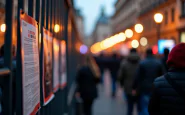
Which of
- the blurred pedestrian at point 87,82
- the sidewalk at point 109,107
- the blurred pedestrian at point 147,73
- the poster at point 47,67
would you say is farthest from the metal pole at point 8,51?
the sidewalk at point 109,107

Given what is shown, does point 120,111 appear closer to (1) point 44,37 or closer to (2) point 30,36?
(1) point 44,37

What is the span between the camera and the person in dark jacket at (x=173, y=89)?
3.79 metres

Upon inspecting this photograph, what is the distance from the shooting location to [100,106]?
1459 cm

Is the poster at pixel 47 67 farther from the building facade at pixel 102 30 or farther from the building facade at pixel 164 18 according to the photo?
the building facade at pixel 102 30

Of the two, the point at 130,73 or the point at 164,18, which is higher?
the point at 164,18

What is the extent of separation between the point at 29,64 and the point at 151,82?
5.92m

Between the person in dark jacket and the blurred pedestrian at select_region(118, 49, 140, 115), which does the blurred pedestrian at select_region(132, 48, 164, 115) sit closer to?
the blurred pedestrian at select_region(118, 49, 140, 115)

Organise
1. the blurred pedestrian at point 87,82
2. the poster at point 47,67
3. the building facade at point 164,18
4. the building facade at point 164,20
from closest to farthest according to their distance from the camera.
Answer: the poster at point 47,67
the blurred pedestrian at point 87,82
the building facade at point 164,18
the building facade at point 164,20

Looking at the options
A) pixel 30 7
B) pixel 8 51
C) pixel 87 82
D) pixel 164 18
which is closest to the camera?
pixel 8 51

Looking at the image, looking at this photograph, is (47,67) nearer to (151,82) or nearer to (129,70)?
(151,82)

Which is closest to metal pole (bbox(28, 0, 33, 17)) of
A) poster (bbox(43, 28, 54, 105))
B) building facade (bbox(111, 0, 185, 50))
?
poster (bbox(43, 28, 54, 105))

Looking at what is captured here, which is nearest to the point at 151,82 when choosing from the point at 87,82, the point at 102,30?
the point at 87,82

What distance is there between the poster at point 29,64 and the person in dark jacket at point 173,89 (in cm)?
137

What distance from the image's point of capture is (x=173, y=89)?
3.84 m
